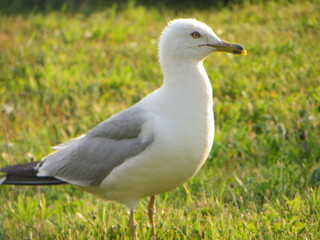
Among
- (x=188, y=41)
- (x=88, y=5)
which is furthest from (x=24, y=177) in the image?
(x=88, y=5)

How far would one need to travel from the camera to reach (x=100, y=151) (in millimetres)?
4496

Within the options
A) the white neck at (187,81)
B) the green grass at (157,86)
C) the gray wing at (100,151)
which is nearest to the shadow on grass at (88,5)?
the green grass at (157,86)

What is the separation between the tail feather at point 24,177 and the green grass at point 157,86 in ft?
0.88

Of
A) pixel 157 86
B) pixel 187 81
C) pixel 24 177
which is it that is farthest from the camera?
pixel 157 86

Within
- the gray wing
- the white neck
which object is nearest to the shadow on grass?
the gray wing

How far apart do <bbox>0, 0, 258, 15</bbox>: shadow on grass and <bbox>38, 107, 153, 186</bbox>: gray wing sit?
20.1 feet

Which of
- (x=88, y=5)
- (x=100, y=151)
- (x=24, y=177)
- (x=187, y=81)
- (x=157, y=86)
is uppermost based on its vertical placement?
(x=88, y=5)

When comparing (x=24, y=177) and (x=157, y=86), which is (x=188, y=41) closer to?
(x=24, y=177)

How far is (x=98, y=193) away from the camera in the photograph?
15.0 feet

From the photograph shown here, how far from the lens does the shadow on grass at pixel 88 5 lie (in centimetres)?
1052

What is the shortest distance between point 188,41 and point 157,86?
3066 mm

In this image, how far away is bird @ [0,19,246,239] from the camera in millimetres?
4023

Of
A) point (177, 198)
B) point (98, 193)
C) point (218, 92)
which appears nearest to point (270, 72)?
point (218, 92)

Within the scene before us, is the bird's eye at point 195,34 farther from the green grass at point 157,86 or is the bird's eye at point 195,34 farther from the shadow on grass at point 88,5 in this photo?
the shadow on grass at point 88,5
